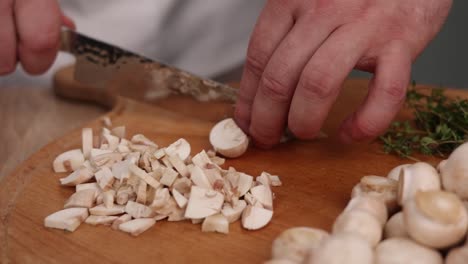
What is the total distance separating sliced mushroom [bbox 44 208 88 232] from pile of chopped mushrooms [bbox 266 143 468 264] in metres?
0.47

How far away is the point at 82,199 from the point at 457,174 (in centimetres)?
82

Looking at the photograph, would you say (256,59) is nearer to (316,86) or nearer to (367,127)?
(316,86)

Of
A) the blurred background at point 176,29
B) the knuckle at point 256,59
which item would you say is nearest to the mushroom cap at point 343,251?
the knuckle at point 256,59

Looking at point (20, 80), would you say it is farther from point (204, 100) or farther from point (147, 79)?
point (204, 100)

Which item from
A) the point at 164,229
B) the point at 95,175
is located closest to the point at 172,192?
the point at 164,229

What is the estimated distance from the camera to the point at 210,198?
4.51 feet

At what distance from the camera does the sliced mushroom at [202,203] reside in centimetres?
135

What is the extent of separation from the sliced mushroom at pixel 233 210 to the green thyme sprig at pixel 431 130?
50cm

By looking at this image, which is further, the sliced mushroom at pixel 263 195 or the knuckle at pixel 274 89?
the knuckle at pixel 274 89

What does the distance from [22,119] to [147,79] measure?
1.59 ft

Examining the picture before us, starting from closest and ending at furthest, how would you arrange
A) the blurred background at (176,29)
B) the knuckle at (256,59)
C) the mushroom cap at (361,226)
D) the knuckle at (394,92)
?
the mushroom cap at (361,226), the knuckle at (394,92), the knuckle at (256,59), the blurred background at (176,29)

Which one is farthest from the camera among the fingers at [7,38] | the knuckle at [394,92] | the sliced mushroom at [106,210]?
the fingers at [7,38]

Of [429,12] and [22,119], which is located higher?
[429,12]

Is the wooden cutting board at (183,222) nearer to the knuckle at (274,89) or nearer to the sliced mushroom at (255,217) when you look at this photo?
the sliced mushroom at (255,217)
